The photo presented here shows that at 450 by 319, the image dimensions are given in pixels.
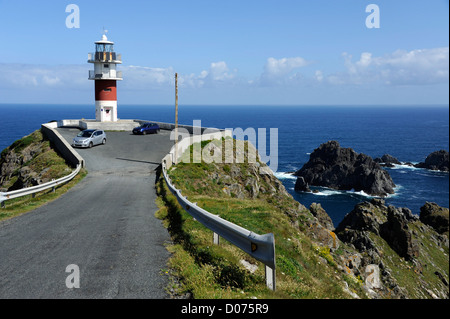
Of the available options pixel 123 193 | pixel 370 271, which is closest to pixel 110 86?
pixel 123 193

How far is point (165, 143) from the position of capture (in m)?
40.2

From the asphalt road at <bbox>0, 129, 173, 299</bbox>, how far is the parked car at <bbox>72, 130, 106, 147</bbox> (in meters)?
17.0

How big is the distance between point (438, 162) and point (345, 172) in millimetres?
33977

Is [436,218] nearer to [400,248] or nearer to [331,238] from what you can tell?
[400,248]

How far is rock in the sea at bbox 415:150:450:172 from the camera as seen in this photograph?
4195 inches

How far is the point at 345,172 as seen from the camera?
9562 centimetres

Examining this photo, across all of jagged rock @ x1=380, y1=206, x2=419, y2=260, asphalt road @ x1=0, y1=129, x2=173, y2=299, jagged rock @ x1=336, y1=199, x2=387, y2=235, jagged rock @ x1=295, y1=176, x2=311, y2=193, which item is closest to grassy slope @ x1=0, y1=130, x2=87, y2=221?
asphalt road @ x1=0, y1=129, x2=173, y2=299

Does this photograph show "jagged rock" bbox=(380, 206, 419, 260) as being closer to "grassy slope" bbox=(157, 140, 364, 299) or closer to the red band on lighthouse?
"grassy slope" bbox=(157, 140, 364, 299)

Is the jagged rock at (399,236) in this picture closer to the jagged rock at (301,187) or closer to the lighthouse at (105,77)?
the jagged rock at (301,187)

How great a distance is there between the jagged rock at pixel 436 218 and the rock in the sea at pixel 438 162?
45399 mm

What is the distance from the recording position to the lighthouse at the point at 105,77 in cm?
5131

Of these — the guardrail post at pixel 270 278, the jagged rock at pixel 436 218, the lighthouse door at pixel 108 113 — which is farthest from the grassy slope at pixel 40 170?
the jagged rock at pixel 436 218

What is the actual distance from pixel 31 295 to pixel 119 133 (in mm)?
43020
